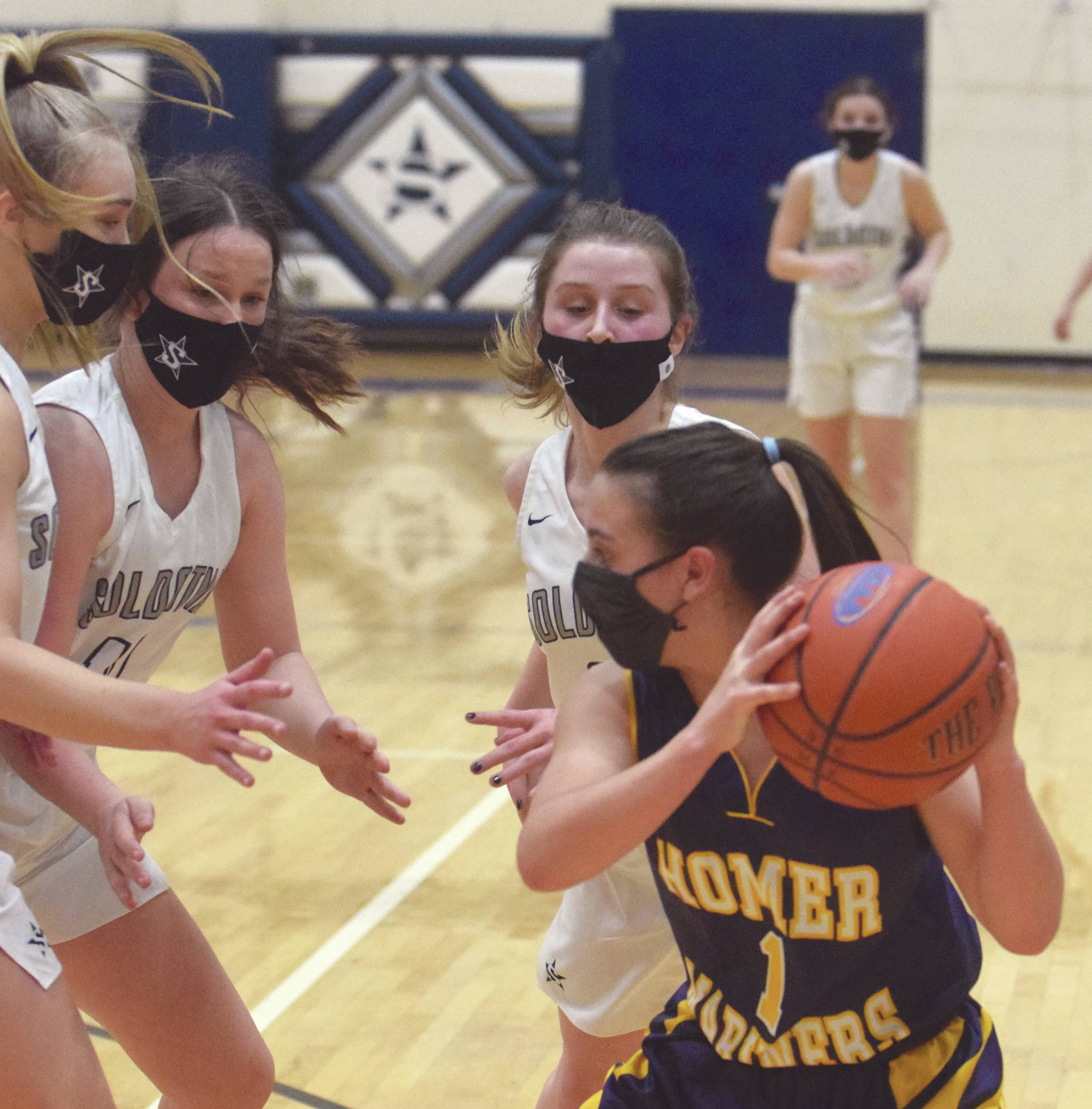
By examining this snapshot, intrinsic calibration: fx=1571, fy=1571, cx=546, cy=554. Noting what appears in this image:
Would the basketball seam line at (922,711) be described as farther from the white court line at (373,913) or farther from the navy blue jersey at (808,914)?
the white court line at (373,913)

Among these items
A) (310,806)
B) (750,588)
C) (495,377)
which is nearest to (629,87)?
(495,377)

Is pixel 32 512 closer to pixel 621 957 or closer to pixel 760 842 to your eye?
pixel 760 842

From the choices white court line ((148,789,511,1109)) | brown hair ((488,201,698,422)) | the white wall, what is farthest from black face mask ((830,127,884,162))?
the white wall

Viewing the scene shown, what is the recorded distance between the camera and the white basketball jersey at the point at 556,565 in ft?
8.64

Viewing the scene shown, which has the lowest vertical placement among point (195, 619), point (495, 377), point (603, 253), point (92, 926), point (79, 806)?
point (495, 377)

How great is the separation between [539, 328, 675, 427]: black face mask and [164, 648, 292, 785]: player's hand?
0.91m

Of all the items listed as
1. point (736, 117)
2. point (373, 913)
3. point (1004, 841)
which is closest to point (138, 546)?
point (1004, 841)

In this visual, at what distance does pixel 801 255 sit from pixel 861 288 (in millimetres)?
362

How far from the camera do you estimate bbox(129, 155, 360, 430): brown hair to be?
249 cm

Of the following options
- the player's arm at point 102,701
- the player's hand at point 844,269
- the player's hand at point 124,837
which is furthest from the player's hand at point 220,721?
the player's hand at point 844,269

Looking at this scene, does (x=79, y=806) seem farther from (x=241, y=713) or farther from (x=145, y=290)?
(x=145, y=290)

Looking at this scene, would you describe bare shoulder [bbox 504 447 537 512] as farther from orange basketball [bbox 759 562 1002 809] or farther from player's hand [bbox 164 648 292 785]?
orange basketball [bbox 759 562 1002 809]

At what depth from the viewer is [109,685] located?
1.98 metres

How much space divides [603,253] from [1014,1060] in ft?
6.41
